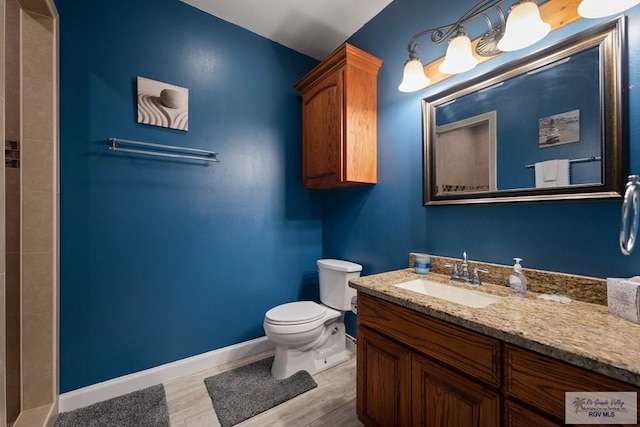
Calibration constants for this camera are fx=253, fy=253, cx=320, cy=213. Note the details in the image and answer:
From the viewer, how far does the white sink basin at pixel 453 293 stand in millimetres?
1152

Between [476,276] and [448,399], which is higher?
[476,276]

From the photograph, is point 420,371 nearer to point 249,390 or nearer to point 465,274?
point 465,274

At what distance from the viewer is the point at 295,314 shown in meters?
1.77

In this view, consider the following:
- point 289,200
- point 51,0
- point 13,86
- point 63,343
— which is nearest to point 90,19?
point 51,0

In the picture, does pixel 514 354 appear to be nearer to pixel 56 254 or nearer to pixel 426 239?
pixel 426 239

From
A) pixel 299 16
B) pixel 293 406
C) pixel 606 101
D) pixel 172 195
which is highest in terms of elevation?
pixel 299 16

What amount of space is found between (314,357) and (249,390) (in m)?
0.48

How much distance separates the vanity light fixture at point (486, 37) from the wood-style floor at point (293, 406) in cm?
192

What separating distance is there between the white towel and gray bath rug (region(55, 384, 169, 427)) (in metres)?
2.24

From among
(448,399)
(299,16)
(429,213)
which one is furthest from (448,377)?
(299,16)

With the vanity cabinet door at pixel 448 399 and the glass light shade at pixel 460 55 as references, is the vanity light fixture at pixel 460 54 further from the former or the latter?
the vanity cabinet door at pixel 448 399

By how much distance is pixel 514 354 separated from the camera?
75 centimetres

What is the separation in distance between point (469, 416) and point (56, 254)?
211cm

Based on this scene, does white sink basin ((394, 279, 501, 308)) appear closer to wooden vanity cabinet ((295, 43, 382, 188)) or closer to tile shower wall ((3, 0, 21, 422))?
wooden vanity cabinet ((295, 43, 382, 188))
